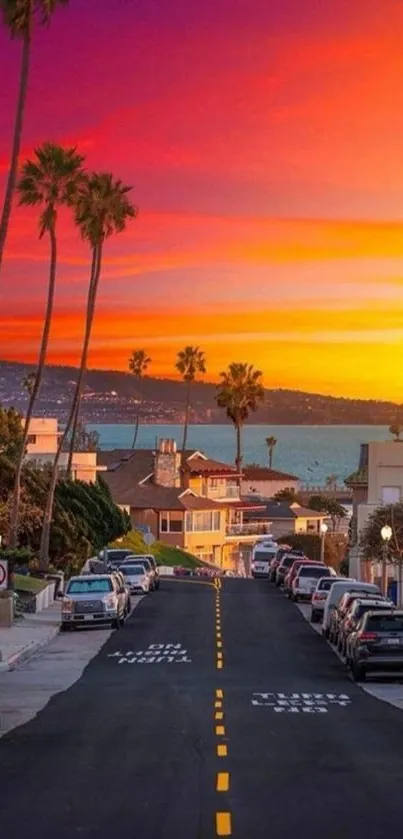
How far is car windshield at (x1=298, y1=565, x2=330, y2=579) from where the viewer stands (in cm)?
6094

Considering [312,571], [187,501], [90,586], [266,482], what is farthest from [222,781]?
[266,482]

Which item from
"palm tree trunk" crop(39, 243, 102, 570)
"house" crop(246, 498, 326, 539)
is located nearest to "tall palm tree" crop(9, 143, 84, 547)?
"palm tree trunk" crop(39, 243, 102, 570)

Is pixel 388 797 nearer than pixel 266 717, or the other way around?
pixel 388 797

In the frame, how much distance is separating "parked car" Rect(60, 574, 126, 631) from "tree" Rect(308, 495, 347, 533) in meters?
100

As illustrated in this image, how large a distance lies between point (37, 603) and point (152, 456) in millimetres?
65484

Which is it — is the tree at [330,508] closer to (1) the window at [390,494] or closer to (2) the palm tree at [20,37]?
(1) the window at [390,494]

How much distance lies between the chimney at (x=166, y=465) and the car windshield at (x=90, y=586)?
218ft

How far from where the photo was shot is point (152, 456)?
118 m

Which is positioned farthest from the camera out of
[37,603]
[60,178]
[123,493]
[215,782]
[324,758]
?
[123,493]

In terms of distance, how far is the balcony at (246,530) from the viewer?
118250 millimetres

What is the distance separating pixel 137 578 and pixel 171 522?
144ft

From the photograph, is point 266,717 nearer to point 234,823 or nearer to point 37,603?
point 234,823

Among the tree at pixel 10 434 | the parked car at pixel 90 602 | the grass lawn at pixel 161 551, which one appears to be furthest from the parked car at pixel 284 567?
the parked car at pixel 90 602

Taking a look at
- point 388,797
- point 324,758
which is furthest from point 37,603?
point 388,797
